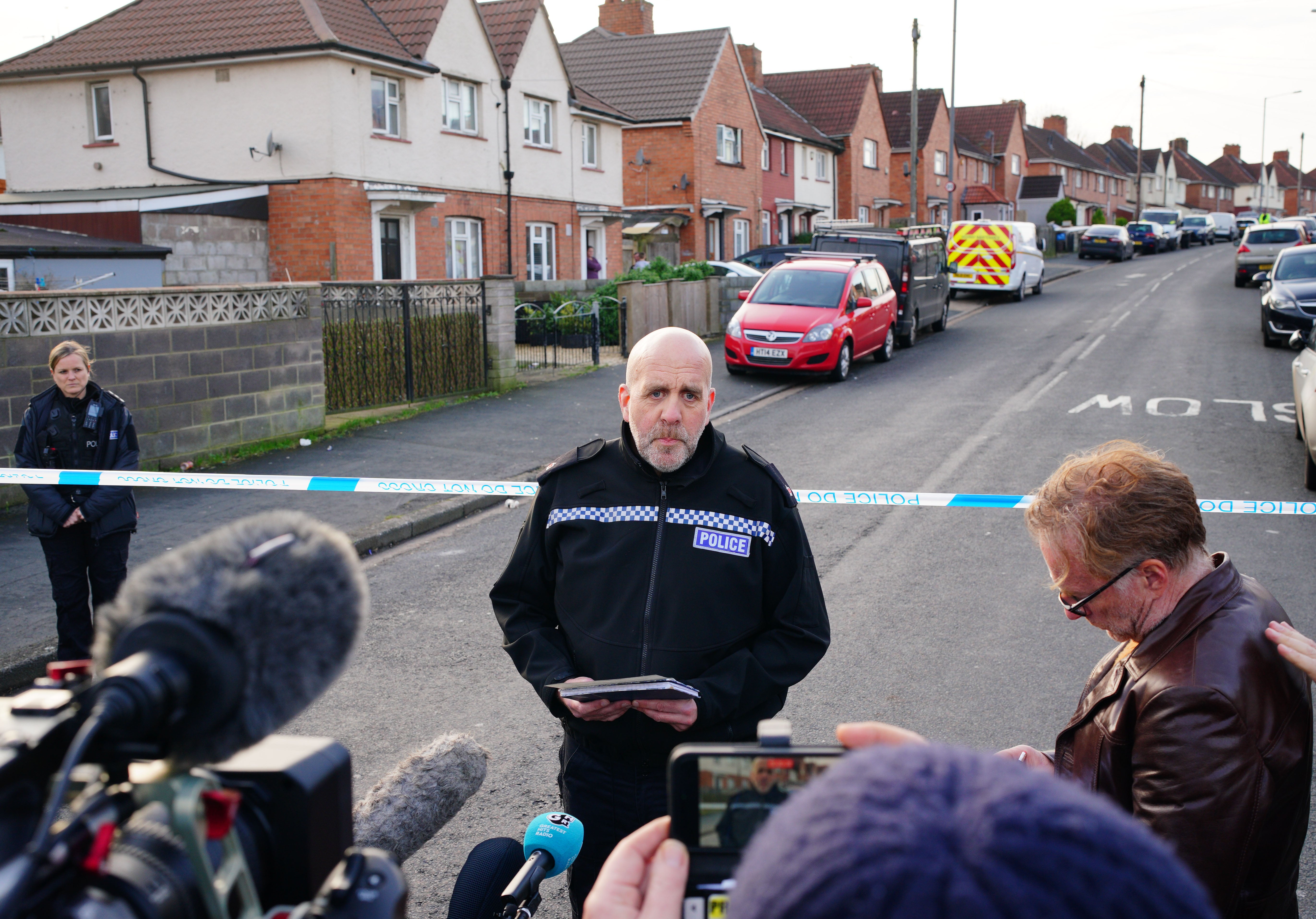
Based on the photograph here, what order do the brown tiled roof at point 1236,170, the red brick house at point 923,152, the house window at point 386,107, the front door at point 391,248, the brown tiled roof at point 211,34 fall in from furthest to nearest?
the brown tiled roof at point 1236,170 < the red brick house at point 923,152 < the front door at point 391,248 < the house window at point 386,107 < the brown tiled roof at point 211,34

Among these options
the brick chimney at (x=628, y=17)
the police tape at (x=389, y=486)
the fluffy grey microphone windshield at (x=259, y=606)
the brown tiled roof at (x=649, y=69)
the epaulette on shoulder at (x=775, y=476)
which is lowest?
the police tape at (x=389, y=486)

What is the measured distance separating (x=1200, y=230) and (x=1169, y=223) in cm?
866

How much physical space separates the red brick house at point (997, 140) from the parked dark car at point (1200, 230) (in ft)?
36.1

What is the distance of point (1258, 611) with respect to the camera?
2.27 metres

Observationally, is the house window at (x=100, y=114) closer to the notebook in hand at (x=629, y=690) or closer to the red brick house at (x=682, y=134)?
the red brick house at (x=682, y=134)

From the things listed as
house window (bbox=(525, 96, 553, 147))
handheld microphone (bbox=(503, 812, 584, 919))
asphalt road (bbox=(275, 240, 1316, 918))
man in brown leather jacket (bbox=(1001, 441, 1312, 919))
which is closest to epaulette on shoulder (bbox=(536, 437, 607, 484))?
handheld microphone (bbox=(503, 812, 584, 919))

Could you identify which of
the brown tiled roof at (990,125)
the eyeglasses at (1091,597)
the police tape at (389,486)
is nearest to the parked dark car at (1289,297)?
the police tape at (389,486)

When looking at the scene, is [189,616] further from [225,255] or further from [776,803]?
[225,255]

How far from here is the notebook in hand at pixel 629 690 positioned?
2.54 m

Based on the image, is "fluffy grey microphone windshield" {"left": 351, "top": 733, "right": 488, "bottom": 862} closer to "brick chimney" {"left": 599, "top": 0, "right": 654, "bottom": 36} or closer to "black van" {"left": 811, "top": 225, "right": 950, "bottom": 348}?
"black van" {"left": 811, "top": 225, "right": 950, "bottom": 348}

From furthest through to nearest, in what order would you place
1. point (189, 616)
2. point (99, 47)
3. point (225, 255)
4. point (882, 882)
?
point (99, 47), point (225, 255), point (189, 616), point (882, 882)

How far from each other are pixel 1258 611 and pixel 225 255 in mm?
23433

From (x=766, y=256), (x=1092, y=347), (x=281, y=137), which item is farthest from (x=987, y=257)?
(x=281, y=137)

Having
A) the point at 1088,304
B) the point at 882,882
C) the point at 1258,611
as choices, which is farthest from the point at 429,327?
the point at 1088,304
